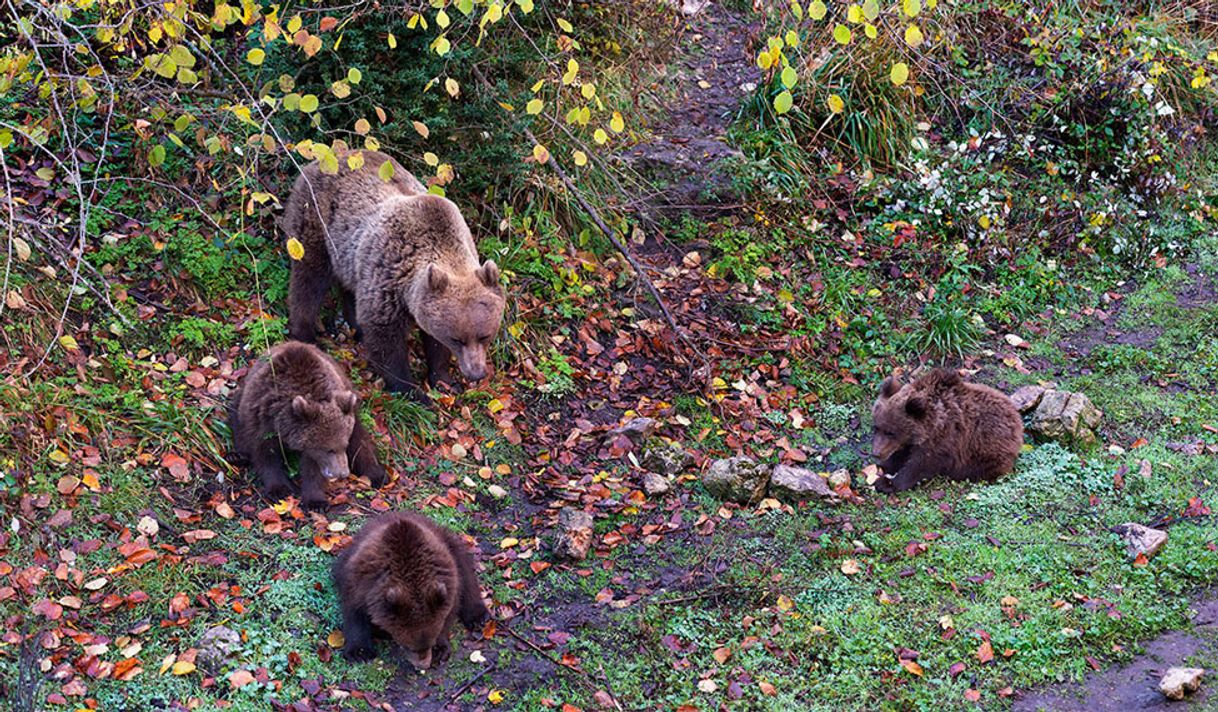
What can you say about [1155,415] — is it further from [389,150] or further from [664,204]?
[389,150]

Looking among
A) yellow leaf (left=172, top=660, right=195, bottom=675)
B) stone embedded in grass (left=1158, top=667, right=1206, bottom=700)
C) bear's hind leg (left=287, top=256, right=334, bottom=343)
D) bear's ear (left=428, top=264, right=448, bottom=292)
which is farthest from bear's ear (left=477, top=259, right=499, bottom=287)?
stone embedded in grass (left=1158, top=667, right=1206, bottom=700)

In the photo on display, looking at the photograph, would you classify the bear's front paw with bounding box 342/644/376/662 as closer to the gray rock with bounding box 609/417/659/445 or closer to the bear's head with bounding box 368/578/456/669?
the bear's head with bounding box 368/578/456/669

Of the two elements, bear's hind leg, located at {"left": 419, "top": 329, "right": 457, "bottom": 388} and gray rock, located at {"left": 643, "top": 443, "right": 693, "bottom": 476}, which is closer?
gray rock, located at {"left": 643, "top": 443, "right": 693, "bottom": 476}

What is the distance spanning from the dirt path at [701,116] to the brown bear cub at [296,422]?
15.2ft

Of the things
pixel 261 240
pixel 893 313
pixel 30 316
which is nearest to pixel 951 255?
pixel 893 313

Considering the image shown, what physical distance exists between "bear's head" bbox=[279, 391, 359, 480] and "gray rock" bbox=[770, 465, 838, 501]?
2.92 meters

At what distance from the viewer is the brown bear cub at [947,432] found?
7906 mm

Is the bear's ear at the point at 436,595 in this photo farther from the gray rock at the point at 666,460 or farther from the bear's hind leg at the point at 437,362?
the bear's hind leg at the point at 437,362

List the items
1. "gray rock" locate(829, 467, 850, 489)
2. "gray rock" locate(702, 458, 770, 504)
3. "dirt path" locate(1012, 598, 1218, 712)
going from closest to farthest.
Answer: "dirt path" locate(1012, 598, 1218, 712), "gray rock" locate(702, 458, 770, 504), "gray rock" locate(829, 467, 850, 489)

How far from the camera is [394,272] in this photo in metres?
8.59

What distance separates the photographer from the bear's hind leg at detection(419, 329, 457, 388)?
8.85 metres

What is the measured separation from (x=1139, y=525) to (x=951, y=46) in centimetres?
693

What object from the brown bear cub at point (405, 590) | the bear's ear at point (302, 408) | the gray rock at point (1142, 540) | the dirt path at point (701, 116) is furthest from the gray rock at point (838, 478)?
the dirt path at point (701, 116)

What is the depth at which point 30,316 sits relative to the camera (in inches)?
310
